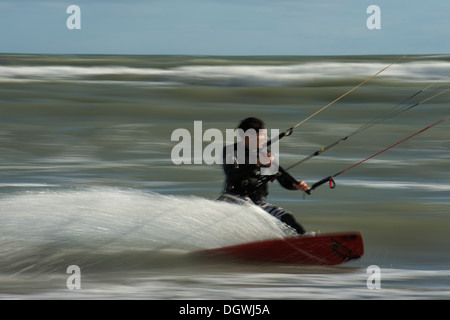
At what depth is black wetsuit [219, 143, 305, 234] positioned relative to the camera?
25.9ft

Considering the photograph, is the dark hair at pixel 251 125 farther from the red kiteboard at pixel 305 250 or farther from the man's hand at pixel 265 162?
the red kiteboard at pixel 305 250

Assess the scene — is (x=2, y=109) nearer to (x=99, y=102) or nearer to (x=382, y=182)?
(x=99, y=102)

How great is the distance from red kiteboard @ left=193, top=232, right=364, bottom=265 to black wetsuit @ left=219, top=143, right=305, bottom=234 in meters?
0.24

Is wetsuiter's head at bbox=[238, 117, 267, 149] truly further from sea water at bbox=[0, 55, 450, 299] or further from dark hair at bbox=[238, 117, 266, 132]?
sea water at bbox=[0, 55, 450, 299]

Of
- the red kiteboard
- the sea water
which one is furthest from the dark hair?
the red kiteboard

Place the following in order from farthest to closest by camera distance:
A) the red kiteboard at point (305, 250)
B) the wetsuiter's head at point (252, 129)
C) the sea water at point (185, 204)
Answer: the wetsuiter's head at point (252, 129) → the red kiteboard at point (305, 250) → the sea water at point (185, 204)

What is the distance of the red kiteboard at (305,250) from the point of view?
7691mm

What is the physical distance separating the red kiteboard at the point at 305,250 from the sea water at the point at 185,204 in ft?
0.37

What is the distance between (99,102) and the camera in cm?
2856

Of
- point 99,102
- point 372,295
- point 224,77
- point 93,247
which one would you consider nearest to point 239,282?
point 372,295

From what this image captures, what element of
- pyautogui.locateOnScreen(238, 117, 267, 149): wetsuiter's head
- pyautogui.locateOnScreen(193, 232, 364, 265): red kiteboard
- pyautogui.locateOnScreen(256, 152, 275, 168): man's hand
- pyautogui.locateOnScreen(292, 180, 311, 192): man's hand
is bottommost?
pyautogui.locateOnScreen(193, 232, 364, 265): red kiteboard

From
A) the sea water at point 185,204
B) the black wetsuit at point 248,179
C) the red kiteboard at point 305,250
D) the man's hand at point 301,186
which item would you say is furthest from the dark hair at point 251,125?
the red kiteboard at point 305,250

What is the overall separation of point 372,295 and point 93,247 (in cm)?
272

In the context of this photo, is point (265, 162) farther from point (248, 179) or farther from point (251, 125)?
point (251, 125)
